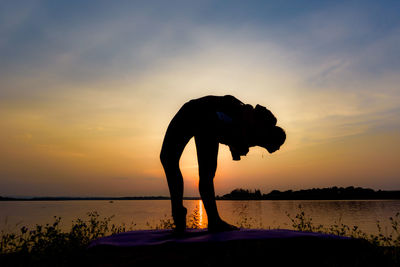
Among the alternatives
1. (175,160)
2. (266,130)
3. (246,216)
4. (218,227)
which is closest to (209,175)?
(175,160)

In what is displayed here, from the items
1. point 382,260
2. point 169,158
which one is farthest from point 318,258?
point 169,158

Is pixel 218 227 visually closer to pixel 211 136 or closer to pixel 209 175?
pixel 209 175

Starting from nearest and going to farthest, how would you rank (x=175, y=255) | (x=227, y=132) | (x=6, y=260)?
(x=175, y=255) → (x=6, y=260) → (x=227, y=132)

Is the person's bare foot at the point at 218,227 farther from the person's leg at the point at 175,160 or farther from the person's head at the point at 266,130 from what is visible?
the person's head at the point at 266,130

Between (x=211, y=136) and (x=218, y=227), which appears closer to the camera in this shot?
(x=218, y=227)

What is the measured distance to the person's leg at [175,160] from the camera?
6328 millimetres

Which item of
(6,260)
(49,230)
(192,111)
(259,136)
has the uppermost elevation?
(192,111)

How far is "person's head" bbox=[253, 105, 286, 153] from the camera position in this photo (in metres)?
6.48

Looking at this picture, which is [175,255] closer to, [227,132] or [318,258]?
[318,258]

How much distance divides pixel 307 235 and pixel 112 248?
11.0 feet

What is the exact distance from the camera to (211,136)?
6391mm

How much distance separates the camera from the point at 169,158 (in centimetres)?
661

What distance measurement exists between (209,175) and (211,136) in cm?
82

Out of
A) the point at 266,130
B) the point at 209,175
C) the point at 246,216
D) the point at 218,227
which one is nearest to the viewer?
the point at 218,227
